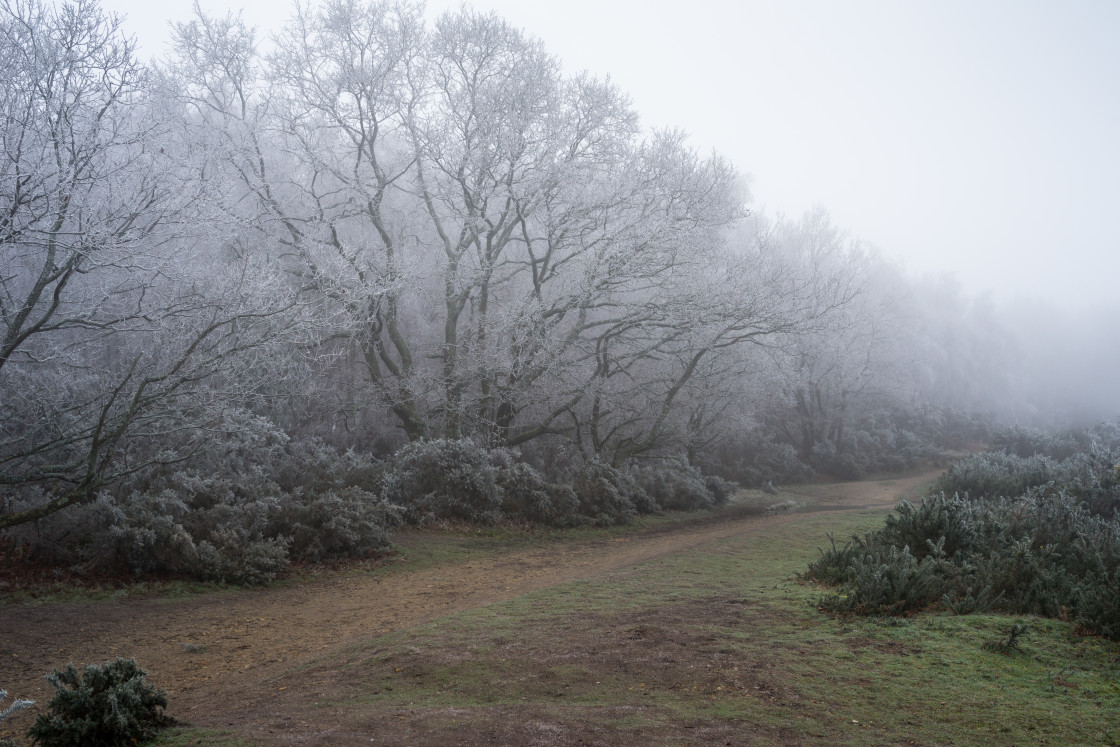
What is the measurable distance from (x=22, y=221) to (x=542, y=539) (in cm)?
888

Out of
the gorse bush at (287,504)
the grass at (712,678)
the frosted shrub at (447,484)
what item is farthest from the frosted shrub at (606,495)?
the grass at (712,678)

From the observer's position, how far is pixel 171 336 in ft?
32.6

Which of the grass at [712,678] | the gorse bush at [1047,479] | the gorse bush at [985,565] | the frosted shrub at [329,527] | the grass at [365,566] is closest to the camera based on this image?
the grass at [712,678]

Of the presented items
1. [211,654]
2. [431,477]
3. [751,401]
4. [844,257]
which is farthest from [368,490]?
[844,257]

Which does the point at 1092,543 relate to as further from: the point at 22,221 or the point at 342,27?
the point at 342,27

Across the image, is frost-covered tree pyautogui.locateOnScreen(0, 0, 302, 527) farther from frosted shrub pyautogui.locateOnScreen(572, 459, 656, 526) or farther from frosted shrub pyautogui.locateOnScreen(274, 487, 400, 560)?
frosted shrub pyautogui.locateOnScreen(572, 459, 656, 526)

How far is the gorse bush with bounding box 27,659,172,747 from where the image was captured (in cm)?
357

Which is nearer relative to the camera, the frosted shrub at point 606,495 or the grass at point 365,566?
the grass at point 365,566

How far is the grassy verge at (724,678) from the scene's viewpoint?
387cm

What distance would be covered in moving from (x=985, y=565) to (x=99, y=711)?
7304 mm

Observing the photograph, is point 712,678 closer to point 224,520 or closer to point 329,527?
point 329,527

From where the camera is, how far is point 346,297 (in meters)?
11.8

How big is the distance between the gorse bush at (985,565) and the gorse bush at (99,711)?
17.4 feet

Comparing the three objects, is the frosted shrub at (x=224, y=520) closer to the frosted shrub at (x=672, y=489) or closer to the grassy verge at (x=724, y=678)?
the grassy verge at (x=724, y=678)
